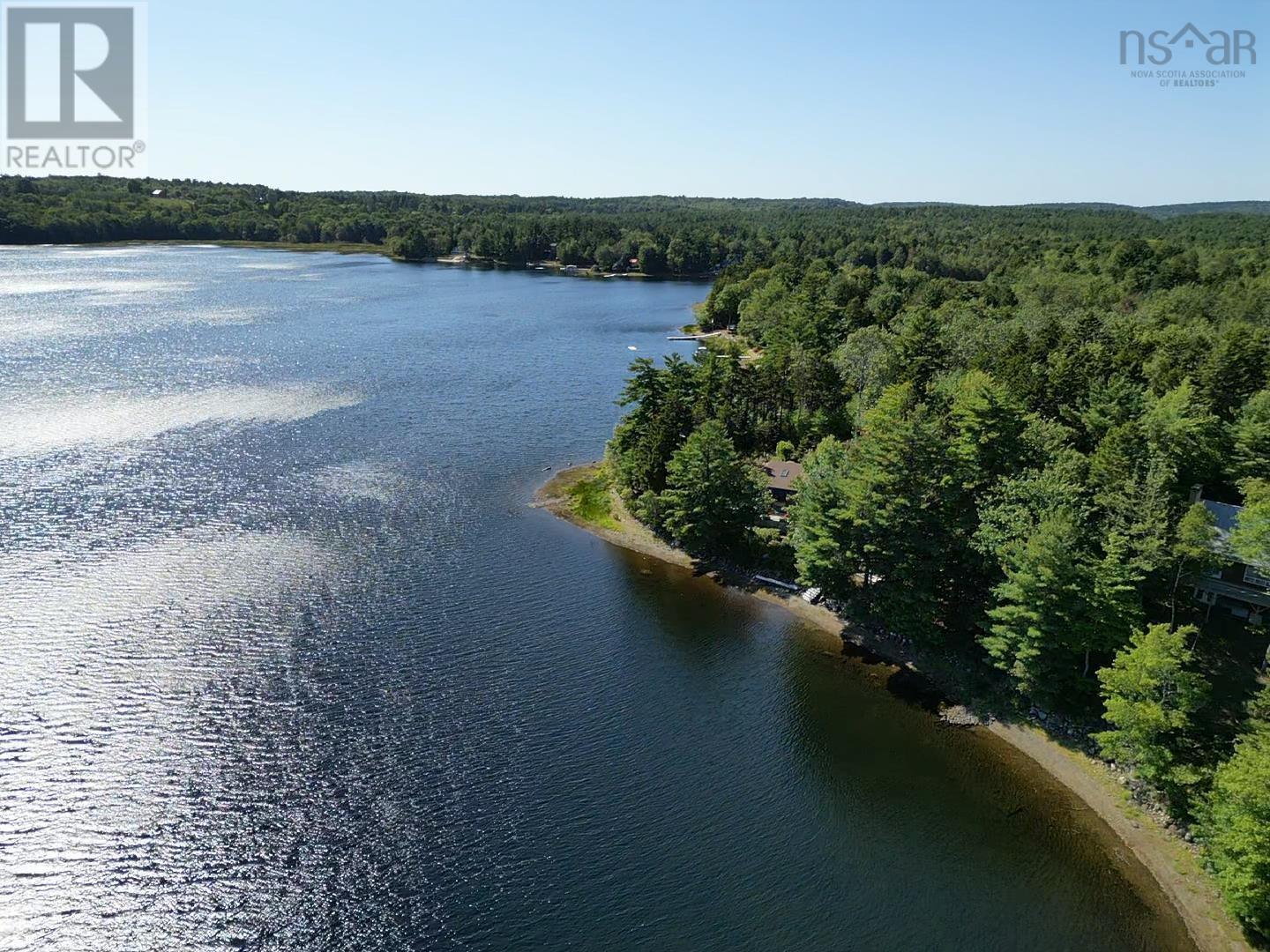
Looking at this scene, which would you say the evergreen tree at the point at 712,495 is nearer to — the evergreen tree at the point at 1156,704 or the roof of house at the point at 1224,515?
the evergreen tree at the point at 1156,704

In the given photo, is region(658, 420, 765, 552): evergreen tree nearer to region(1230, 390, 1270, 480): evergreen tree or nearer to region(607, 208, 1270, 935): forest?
region(607, 208, 1270, 935): forest

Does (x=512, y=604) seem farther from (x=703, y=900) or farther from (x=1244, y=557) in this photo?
(x=1244, y=557)

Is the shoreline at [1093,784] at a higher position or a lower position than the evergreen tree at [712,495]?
lower

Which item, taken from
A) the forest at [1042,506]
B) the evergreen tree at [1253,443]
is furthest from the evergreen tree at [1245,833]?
the evergreen tree at [1253,443]

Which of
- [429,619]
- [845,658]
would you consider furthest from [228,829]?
[845,658]

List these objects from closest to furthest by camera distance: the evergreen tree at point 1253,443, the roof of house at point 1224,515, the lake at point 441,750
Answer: the lake at point 441,750, the roof of house at point 1224,515, the evergreen tree at point 1253,443

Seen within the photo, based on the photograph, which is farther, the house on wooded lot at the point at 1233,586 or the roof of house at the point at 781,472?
the roof of house at the point at 781,472

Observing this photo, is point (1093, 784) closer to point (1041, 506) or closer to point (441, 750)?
point (1041, 506)
